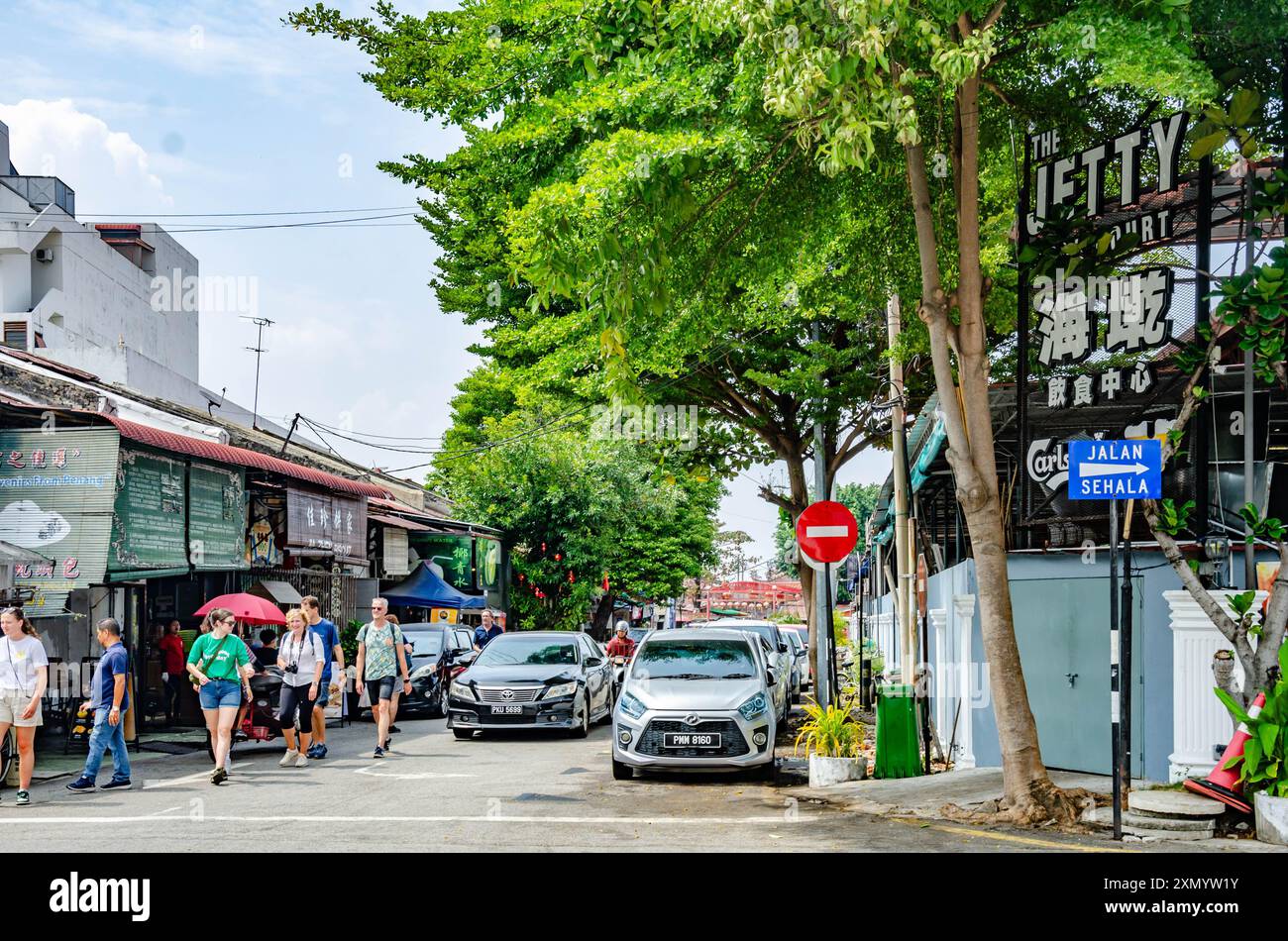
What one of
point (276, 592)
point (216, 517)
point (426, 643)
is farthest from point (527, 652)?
point (276, 592)

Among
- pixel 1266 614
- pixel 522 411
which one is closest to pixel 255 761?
pixel 1266 614

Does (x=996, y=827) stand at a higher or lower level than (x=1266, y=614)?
lower

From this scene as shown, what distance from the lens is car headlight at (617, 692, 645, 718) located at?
14039mm

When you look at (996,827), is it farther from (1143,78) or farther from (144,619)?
(144,619)

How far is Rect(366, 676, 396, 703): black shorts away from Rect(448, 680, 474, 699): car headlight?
7.82ft

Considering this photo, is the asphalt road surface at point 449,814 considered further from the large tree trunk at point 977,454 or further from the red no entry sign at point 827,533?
the red no entry sign at point 827,533

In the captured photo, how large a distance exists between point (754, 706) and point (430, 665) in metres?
10.9

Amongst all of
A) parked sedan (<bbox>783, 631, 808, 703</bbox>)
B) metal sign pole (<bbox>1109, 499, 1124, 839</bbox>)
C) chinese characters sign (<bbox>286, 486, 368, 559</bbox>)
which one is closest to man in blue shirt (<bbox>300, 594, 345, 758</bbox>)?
chinese characters sign (<bbox>286, 486, 368, 559</bbox>)

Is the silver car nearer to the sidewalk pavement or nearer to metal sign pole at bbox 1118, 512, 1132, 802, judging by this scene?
the sidewalk pavement

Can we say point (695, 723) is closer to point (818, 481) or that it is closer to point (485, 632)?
point (818, 481)

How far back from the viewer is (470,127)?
49.6ft

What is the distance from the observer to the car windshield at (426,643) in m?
24.2

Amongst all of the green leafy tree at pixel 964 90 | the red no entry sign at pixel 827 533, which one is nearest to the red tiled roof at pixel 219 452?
the red no entry sign at pixel 827 533

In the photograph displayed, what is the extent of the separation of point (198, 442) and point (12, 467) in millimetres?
2882
